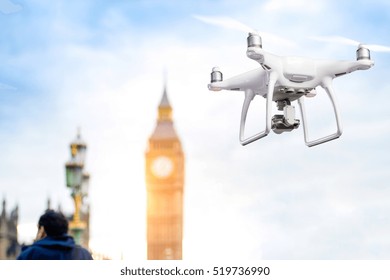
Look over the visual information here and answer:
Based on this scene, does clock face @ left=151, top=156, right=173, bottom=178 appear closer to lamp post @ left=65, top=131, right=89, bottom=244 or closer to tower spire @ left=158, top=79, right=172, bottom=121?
tower spire @ left=158, top=79, right=172, bottom=121

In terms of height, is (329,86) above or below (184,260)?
above

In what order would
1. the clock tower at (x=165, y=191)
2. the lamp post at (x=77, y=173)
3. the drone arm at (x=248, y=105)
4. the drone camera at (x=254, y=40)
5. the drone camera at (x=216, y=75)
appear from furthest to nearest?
1. the clock tower at (x=165, y=191)
2. the lamp post at (x=77, y=173)
3. the drone camera at (x=216, y=75)
4. the drone arm at (x=248, y=105)
5. the drone camera at (x=254, y=40)

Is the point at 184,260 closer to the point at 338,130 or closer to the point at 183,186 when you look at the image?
the point at 338,130

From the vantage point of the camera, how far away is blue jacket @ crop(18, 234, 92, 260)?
3402 mm

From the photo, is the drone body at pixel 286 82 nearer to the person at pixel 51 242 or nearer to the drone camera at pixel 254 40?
the drone camera at pixel 254 40

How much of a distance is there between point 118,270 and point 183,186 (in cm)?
4989

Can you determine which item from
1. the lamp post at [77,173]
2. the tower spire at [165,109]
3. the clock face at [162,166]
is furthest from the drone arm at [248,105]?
the clock face at [162,166]

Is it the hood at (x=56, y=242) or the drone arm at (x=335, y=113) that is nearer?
the hood at (x=56, y=242)

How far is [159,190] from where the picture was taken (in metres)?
54.6

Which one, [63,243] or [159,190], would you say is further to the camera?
[159,190]

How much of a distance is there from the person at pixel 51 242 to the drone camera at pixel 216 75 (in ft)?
5.42

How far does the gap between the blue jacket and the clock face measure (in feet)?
164

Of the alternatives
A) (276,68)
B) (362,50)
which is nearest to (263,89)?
(276,68)

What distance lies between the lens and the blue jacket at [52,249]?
340 centimetres
